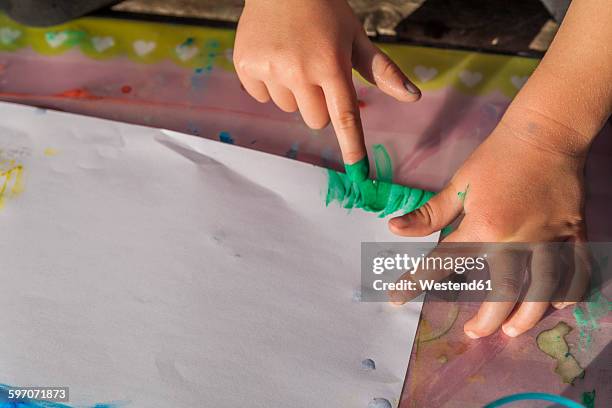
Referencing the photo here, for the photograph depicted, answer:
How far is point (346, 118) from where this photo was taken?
0.57m

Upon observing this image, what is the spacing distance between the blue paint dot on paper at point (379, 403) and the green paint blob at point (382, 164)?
22cm

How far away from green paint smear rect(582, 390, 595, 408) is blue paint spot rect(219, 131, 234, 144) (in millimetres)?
413

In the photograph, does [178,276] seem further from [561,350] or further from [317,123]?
[561,350]


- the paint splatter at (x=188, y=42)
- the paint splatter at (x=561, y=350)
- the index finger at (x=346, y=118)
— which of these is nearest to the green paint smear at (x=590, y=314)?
the paint splatter at (x=561, y=350)

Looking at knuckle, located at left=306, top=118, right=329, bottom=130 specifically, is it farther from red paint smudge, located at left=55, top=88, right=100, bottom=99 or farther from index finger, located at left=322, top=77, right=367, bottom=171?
red paint smudge, located at left=55, top=88, right=100, bottom=99

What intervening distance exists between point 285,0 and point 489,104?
0.83 ft

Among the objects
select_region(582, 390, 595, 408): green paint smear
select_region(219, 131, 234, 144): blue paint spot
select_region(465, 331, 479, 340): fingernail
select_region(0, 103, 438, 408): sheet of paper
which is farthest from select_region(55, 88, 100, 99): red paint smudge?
select_region(582, 390, 595, 408): green paint smear

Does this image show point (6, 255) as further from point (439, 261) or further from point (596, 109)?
point (596, 109)

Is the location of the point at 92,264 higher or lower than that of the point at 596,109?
lower

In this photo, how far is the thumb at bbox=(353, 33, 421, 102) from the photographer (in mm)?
583

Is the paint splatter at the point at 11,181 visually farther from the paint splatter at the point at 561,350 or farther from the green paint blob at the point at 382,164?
the paint splatter at the point at 561,350

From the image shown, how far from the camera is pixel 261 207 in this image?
0.61 metres

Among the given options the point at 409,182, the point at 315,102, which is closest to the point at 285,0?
the point at 315,102

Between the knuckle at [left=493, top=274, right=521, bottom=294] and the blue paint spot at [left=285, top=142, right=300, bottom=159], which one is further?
the blue paint spot at [left=285, top=142, right=300, bottom=159]
